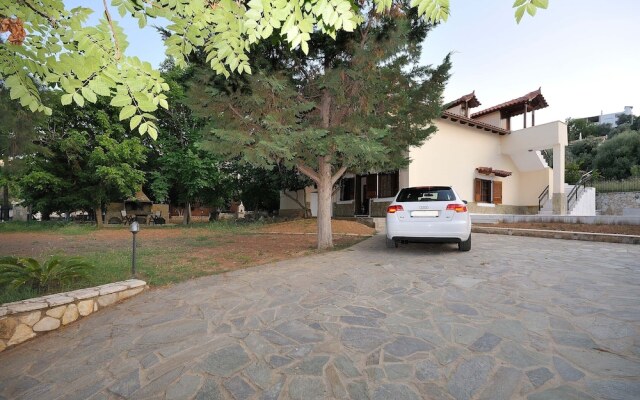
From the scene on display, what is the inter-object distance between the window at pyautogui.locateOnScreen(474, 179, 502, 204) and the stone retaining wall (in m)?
19.0

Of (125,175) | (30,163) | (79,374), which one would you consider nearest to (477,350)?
(79,374)

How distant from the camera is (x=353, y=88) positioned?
24.6ft

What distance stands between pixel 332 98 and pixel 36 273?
7.34 m

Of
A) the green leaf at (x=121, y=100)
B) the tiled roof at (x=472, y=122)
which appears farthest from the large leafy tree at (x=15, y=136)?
the tiled roof at (x=472, y=122)

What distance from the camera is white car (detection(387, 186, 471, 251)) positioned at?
6.75 metres

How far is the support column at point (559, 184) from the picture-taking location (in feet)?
58.6

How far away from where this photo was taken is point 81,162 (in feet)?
57.7

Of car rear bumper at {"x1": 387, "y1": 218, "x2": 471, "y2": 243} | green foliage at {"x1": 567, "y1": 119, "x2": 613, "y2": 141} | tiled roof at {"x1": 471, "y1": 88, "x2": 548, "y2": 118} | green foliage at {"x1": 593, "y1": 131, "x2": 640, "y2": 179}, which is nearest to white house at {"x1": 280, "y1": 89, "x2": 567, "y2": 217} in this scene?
tiled roof at {"x1": 471, "y1": 88, "x2": 548, "y2": 118}

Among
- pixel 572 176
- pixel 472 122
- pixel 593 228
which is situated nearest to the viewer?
pixel 593 228

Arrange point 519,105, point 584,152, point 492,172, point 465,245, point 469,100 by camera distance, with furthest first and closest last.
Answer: point 584,152, point 519,105, point 469,100, point 492,172, point 465,245

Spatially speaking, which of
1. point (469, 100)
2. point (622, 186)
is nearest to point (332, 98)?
point (469, 100)

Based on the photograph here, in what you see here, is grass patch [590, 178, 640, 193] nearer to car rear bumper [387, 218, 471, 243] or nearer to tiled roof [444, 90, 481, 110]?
tiled roof [444, 90, 481, 110]

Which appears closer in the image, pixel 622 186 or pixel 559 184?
pixel 559 184

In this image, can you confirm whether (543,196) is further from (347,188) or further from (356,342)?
(356,342)
